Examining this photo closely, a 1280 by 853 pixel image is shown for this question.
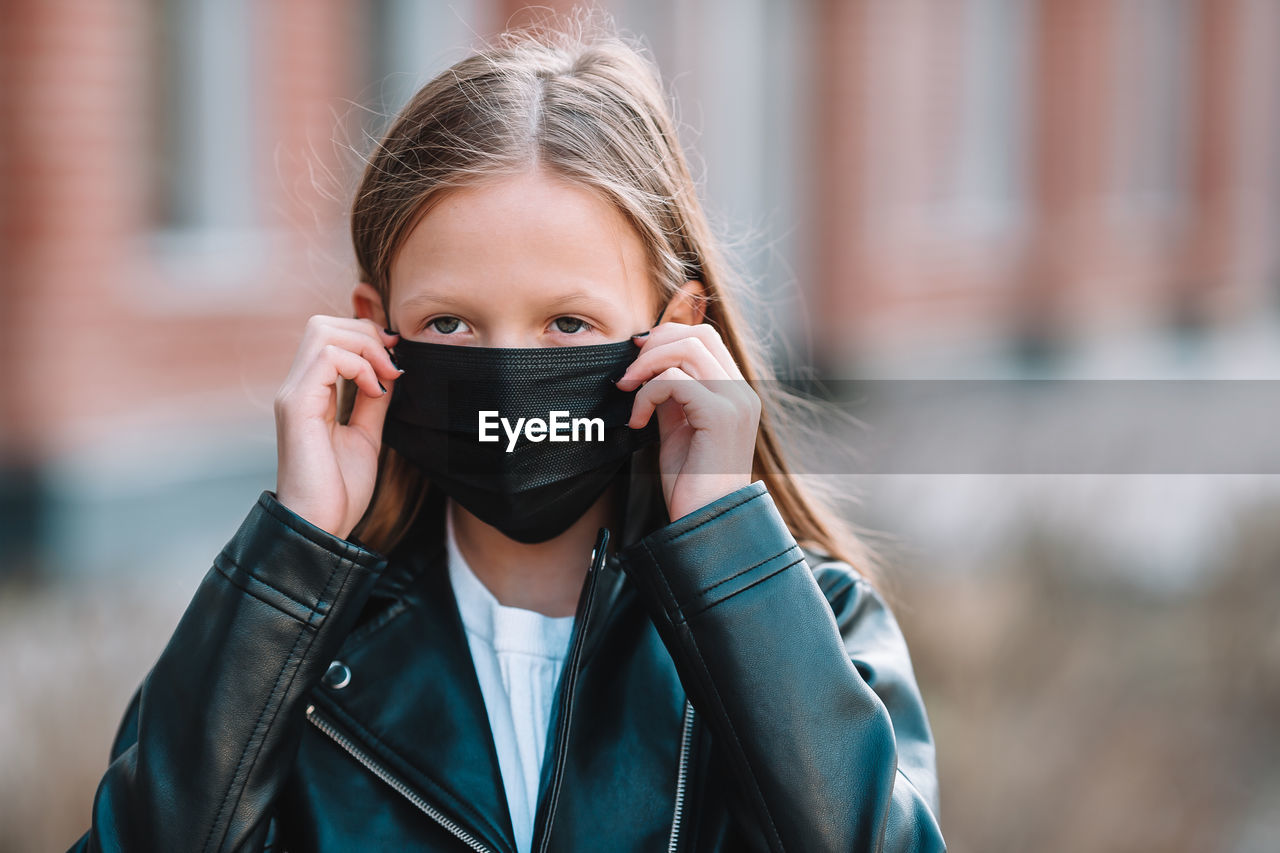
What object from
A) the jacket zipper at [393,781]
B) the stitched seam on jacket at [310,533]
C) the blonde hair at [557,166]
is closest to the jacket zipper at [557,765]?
the jacket zipper at [393,781]

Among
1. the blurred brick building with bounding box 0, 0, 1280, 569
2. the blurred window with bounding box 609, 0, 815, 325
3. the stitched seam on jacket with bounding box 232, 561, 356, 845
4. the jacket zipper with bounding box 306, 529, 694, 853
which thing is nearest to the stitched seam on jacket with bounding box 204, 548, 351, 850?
the stitched seam on jacket with bounding box 232, 561, 356, 845

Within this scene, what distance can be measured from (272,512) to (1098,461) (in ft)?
14.5

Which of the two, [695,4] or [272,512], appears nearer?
[272,512]

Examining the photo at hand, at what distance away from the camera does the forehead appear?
70.1 inches

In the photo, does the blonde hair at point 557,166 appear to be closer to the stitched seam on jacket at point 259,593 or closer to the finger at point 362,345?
the finger at point 362,345

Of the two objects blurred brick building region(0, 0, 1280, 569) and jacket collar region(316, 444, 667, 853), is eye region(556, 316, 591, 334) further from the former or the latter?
blurred brick building region(0, 0, 1280, 569)

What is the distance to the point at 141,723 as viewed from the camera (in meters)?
1.68

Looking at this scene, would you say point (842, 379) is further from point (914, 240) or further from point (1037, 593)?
point (1037, 593)

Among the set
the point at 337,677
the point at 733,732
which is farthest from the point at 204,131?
the point at 733,732

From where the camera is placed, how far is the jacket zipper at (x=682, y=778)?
5.61 ft

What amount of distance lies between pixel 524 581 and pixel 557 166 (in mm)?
603

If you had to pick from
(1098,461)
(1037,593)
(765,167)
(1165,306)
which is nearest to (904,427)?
(765,167)

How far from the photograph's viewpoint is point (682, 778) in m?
1.74

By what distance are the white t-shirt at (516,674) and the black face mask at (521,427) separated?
12cm
